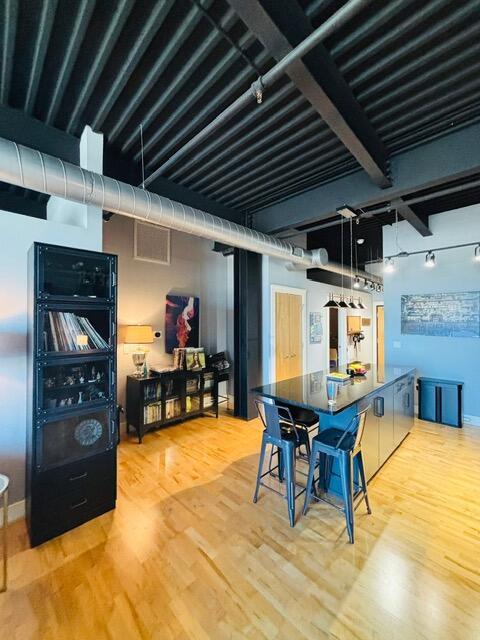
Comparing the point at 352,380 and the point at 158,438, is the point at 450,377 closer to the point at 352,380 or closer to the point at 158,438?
the point at 352,380

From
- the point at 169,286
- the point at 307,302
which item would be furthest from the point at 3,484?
the point at 307,302

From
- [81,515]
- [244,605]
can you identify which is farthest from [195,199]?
[244,605]

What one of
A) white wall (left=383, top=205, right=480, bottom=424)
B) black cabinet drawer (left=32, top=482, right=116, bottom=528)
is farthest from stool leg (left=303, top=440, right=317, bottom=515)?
white wall (left=383, top=205, right=480, bottom=424)

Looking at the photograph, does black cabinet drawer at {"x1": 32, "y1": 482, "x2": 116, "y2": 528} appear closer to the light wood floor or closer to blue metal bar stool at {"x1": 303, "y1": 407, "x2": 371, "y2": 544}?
the light wood floor

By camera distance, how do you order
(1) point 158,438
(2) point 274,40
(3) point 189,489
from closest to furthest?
(2) point 274,40, (3) point 189,489, (1) point 158,438

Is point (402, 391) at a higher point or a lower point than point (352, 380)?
lower

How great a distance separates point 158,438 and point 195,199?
131 inches

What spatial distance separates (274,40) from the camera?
151cm

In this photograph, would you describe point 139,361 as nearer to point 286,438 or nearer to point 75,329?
point 75,329

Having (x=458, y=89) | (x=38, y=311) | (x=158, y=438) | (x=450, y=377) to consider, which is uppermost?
(x=458, y=89)

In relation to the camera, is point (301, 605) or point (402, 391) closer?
point (301, 605)

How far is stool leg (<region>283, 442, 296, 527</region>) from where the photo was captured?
83.7 inches

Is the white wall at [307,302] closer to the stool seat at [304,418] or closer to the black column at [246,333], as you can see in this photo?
the black column at [246,333]

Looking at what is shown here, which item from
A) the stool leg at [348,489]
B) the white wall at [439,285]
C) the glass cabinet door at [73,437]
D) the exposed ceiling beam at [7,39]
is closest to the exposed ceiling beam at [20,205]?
the exposed ceiling beam at [7,39]
